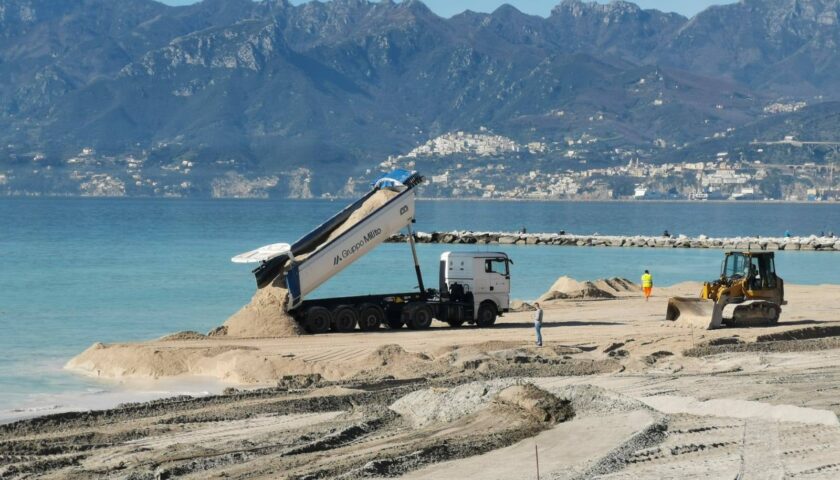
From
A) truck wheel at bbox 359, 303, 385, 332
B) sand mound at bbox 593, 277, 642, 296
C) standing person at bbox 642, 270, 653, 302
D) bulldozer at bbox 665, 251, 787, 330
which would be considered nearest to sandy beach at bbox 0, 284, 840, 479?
bulldozer at bbox 665, 251, 787, 330

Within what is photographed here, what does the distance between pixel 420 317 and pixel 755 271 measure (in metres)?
7.26

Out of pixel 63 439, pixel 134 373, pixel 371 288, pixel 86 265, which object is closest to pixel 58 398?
pixel 134 373

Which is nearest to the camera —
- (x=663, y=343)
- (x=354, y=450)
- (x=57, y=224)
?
(x=354, y=450)

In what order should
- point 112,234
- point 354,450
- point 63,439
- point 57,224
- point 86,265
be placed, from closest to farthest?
point 354,450
point 63,439
point 86,265
point 112,234
point 57,224

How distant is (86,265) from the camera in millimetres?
56375

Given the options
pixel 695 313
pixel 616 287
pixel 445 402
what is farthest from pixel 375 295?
pixel 616 287

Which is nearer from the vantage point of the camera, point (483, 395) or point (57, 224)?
point (483, 395)

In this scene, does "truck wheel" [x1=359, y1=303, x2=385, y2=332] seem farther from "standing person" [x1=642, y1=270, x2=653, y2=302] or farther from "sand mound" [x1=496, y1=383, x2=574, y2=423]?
"sand mound" [x1=496, y1=383, x2=574, y2=423]

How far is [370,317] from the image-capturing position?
27.7 meters

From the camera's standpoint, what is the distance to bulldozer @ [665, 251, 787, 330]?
1065 inches

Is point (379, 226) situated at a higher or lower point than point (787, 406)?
higher

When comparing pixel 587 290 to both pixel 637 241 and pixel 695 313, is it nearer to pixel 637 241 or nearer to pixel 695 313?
pixel 695 313

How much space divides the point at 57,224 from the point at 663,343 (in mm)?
98906

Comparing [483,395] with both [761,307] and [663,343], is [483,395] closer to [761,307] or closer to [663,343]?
[663,343]
